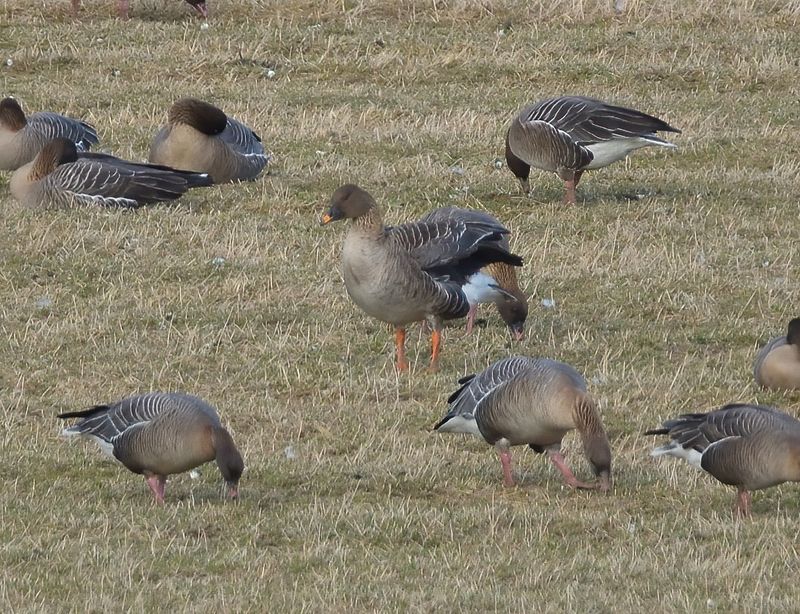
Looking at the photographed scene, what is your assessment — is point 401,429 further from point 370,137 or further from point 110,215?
point 370,137

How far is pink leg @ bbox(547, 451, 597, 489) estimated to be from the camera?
7590mm

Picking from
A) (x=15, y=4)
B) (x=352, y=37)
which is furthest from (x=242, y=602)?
(x=15, y=4)

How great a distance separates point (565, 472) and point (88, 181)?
23.2 ft

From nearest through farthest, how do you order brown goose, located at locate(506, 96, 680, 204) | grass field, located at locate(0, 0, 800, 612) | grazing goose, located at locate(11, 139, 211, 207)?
grass field, located at locate(0, 0, 800, 612) → grazing goose, located at locate(11, 139, 211, 207) → brown goose, located at locate(506, 96, 680, 204)

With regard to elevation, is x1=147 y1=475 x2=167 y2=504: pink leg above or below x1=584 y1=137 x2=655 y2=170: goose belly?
above

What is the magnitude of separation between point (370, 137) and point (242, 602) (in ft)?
35.6

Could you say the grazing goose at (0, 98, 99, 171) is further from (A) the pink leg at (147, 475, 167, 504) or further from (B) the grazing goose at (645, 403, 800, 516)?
(B) the grazing goose at (645, 403, 800, 516)

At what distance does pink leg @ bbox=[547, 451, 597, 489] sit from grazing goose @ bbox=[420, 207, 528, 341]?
8.73 ft

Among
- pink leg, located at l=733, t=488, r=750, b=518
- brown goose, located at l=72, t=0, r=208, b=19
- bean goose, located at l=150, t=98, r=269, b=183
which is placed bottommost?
brown goose, located at l=72, t=0, r=208, b=19

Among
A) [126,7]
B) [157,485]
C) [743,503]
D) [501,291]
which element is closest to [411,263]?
[501,291]

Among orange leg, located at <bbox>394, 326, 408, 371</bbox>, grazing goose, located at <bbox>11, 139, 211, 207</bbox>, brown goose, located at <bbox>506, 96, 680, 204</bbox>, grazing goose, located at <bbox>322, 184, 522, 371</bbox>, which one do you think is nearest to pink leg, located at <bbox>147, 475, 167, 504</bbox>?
grazing goose, located at <bbox>322, 184, 522, 371</bbox>

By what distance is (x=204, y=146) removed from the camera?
14453mm

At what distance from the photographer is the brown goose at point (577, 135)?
13.4 m

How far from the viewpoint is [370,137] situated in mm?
16453
